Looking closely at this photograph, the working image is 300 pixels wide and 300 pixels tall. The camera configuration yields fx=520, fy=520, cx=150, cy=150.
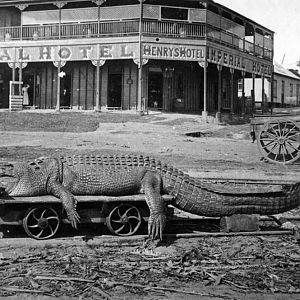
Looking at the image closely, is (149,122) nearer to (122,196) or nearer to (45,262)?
(122,196)

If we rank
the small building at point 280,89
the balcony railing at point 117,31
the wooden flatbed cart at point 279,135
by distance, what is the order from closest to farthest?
1. the wooden flatbed cart at point 279,135
2. the balcony railing at point 117,31
3. the small building at point 280,89

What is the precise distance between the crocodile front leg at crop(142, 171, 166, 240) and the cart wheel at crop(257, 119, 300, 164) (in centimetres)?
915

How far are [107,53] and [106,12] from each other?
9.15ft

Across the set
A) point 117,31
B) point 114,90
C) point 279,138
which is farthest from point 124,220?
point 114,90

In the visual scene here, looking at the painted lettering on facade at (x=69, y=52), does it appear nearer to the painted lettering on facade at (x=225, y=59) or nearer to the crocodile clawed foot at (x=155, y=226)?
the painted lettering on facade at (x=225, y=59)

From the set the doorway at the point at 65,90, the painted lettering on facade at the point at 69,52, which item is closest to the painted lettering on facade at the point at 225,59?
the painted lettering on facade at the point at 69,52

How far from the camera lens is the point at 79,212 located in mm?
6500

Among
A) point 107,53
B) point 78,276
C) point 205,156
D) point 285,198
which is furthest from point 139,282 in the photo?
point 107,53

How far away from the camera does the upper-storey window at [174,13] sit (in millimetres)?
28173

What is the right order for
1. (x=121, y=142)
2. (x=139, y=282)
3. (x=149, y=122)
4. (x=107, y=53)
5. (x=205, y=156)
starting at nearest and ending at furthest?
(x=139, y=282)
(x=205, y=156)
(x=121, y=142)
(x=149, y=122)
(x=107, y=53)

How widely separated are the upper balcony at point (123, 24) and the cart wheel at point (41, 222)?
66.1 feet

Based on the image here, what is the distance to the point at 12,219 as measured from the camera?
248 inches

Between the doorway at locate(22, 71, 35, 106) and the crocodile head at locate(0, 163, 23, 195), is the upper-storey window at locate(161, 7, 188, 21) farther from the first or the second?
the crocodile head at locate(0, 163, 23, 195)

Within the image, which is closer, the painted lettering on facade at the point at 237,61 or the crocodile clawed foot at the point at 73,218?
the crocodile clawed foot at the point at 73,218
